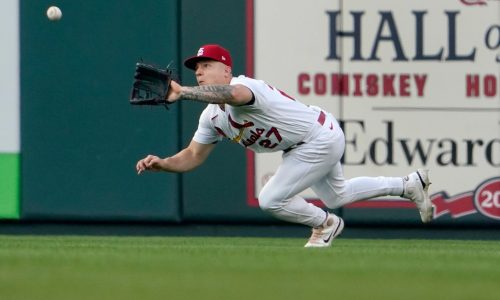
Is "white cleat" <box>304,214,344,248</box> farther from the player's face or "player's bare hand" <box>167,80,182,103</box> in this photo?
"player's bare hand" <box>167,80,182,103</box>

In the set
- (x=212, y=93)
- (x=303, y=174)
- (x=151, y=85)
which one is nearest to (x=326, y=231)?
(x=303, y=174)

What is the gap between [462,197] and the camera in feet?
44.0

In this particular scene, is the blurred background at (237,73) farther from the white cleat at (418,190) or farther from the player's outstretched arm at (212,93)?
the player's outstretched arm at (212,93)

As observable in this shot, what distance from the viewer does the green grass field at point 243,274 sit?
6.42 m

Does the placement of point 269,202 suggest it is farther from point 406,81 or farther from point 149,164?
point 406,81

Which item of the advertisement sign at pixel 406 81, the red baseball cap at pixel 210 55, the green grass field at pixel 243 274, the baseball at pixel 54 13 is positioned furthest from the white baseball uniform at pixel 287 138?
the baseball at pixel 54 13

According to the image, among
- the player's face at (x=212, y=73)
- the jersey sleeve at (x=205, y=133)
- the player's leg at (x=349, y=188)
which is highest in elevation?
the player's face at (x=212, y=73)

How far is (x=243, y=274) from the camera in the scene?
7.28 metres

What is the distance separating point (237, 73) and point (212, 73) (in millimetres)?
3015

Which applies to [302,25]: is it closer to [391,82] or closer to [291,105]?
[391,82]

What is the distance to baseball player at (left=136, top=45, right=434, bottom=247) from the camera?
33.8ft

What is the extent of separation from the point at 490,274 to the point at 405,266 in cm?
54

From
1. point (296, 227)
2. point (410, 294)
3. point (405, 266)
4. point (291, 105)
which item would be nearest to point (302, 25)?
point (296, 227)

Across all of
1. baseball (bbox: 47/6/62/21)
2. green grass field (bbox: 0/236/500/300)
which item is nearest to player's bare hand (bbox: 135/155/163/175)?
green grass field (bbox: 0/236/500/300)
